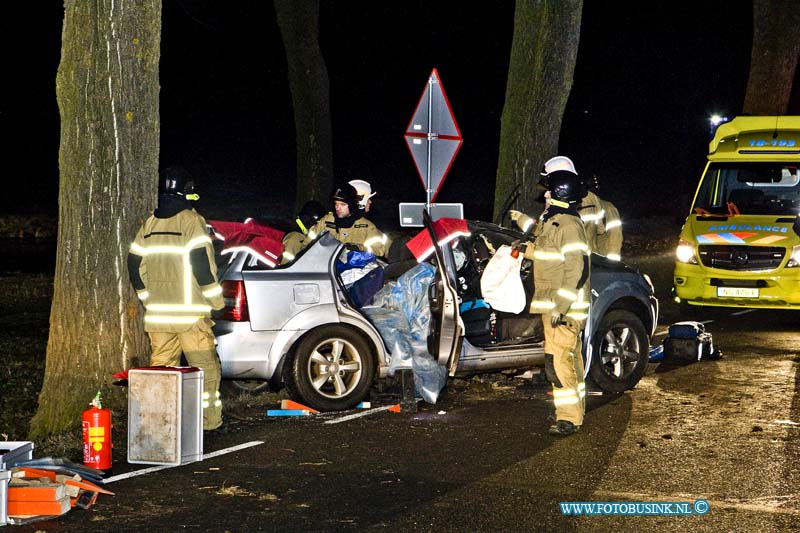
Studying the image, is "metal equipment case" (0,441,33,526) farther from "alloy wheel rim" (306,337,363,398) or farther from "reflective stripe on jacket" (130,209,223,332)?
"alloy wheel rim" (306,337,363,398)

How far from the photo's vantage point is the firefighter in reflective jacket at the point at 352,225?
1109 cm

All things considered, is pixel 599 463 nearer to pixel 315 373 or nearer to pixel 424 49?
pixel 315 373

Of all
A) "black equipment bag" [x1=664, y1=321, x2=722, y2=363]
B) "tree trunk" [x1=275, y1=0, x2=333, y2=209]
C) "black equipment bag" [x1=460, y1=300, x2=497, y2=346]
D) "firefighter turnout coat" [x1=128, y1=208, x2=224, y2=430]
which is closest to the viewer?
"firefighter turnout coat" [x1=128, y1=208, x2=224, y2=430]

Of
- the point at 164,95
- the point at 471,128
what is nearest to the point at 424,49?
the point at 471,128

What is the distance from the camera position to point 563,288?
28.7 ft

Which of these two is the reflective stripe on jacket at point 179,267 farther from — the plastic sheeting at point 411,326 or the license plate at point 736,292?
the license plate at point 736,292

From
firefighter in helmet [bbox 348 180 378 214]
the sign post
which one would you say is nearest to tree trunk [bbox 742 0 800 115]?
the sign post

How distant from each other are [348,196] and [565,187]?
121 inches

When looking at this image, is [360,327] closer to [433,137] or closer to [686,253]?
[433,137]

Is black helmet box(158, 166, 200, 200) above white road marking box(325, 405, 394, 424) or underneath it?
above

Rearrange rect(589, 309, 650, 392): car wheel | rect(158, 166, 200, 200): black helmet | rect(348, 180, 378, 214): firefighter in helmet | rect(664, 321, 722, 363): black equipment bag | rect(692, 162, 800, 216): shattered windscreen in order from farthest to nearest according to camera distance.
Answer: rect(692, 162, 800, 216): shattered windscreen → rect(664, 321, 722, 363): black equipment bag → rect(348, 180, 378, 214): firefighter in helmet → rect(589, 309, 650, 392): car wheel → rect(158, 166, 200, 200): black helmet

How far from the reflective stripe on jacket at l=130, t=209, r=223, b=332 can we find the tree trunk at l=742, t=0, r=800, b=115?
1818 centimetres

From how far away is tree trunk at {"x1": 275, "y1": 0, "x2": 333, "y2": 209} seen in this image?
64.0ft

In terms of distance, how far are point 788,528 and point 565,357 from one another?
2.76 m
